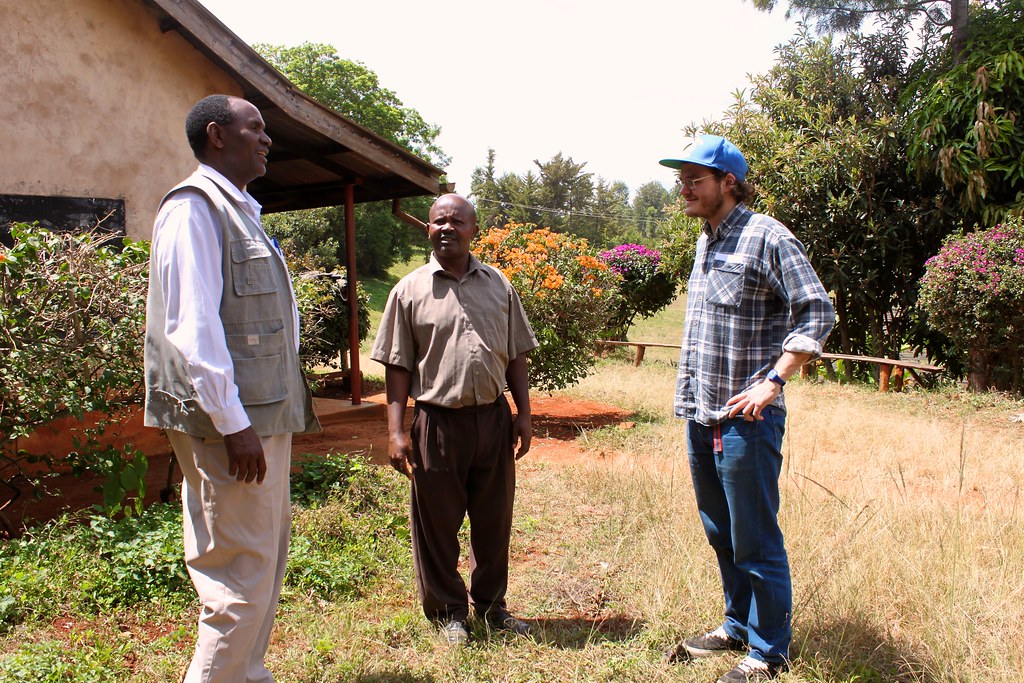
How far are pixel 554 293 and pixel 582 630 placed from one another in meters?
6.04

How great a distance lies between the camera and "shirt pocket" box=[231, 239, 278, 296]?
261cm

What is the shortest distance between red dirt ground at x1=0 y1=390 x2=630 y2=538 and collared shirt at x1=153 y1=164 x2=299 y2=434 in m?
2.89

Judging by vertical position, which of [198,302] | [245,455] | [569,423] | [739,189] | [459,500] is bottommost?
[569,423]

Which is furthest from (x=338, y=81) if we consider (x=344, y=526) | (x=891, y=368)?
(x=344, y=526)

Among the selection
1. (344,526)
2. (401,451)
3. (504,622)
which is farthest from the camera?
(344,526)

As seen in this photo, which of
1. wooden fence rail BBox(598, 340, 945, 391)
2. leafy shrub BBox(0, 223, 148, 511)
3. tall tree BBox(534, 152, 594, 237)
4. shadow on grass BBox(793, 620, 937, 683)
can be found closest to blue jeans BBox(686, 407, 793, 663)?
shadow on grass BBox(793, 620, 937, 683)

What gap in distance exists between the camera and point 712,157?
3203mm

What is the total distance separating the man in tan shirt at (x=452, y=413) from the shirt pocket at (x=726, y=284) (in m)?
0.95

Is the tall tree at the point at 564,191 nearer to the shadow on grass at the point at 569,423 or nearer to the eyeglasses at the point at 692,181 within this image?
the shadow on grass at the point at 569,423

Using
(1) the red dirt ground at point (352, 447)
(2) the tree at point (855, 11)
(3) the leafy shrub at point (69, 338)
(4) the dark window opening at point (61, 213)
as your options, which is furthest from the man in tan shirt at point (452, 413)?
(2) the tree at point (855, 11)

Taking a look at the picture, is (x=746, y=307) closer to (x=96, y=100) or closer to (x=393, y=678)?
(x=393, y=678)

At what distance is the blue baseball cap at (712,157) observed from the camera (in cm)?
320

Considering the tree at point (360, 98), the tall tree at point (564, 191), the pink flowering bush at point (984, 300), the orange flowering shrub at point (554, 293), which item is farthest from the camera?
the tall tree at point (564, 191)

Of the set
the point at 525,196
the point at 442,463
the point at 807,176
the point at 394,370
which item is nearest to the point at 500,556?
the point at 442,463
